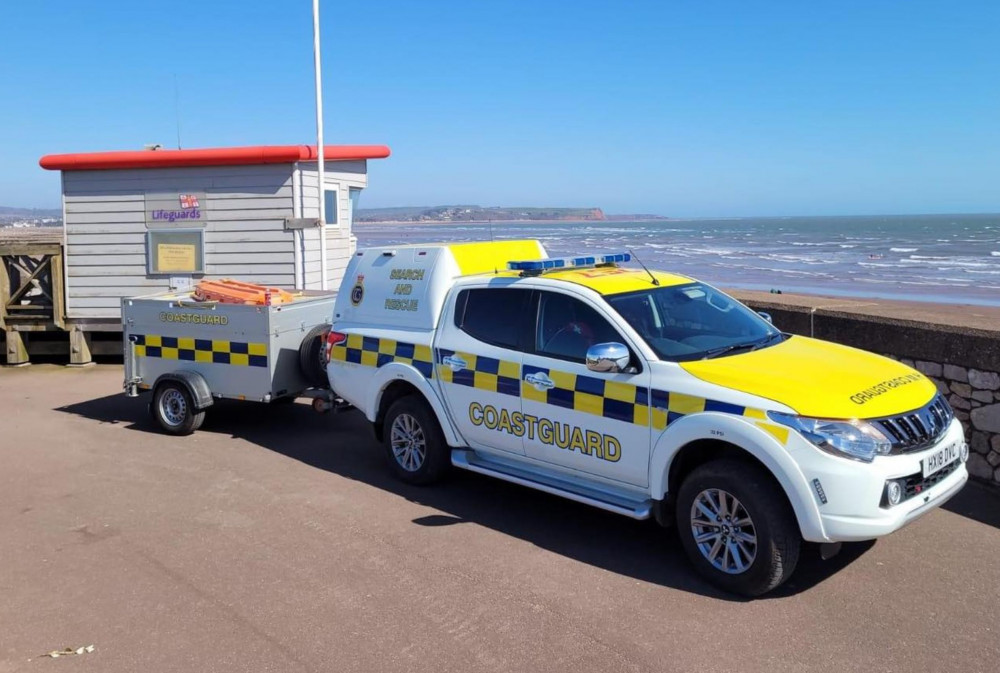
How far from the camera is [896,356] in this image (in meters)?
7.16

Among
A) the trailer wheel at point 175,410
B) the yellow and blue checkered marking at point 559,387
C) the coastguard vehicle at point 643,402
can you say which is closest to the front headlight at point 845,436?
the coastguard vehicle at point 643,402

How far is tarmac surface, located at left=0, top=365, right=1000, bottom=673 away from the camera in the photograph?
415 centimetres

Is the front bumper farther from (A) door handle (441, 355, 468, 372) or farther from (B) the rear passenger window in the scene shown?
(A) door handle (441, 355, 468, 372)

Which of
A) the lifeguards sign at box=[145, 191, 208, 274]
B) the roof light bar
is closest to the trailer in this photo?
the roof light bar

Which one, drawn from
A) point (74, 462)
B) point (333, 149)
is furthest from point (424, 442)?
point (333, 149)

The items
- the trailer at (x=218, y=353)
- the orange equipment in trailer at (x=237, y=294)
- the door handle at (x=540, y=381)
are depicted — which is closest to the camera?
the door handle at (x=540, y=381)

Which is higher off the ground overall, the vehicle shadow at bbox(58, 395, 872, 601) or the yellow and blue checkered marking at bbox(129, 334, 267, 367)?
the yellow and blue checkered marking at bbox(129, 334, 267, 367)

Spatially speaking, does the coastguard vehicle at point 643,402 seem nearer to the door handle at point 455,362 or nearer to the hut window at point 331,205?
the door handle at point 455,362

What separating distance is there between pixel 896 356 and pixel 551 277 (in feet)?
10.4

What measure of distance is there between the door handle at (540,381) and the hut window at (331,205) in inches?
291

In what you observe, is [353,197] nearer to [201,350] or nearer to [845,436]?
[201,350]

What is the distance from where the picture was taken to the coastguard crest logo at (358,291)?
726cm

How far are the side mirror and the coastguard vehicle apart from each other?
0.04 feet

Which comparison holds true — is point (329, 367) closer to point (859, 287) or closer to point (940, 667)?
point (940, 667)
